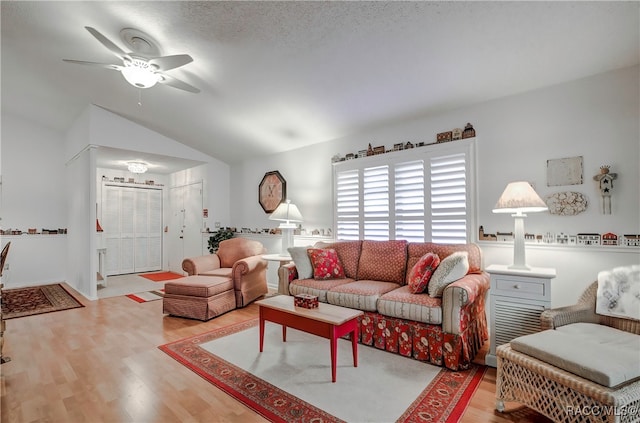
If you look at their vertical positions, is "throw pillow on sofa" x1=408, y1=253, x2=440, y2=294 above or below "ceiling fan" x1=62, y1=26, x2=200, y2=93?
below

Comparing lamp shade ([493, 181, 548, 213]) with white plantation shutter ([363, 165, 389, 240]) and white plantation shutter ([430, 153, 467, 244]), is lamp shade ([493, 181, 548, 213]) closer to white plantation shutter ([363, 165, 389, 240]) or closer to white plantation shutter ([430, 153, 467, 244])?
white plantation shutter ([430, 153, 467, 244])

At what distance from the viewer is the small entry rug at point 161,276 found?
252 inches

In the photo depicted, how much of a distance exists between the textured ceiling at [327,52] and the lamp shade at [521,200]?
3.45ft

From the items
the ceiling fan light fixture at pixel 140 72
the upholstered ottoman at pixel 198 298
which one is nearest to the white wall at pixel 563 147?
the ceiling fan light fixture at pixel 140 72

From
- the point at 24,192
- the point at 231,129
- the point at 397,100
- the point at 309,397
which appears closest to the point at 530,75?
the point at 397,100

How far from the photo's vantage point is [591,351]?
5.47ft

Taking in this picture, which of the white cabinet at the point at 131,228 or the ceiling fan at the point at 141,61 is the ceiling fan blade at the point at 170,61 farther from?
the white cabinet at the point at 131,228

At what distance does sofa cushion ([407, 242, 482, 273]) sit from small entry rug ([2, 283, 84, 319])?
4682mm

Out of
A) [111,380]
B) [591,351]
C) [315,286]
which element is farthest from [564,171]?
[111,380]

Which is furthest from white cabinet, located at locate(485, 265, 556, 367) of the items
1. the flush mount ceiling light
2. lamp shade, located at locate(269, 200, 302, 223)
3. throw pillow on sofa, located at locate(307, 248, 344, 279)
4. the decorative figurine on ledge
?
the flush mount ceiling light

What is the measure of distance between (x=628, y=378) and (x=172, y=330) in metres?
3.75

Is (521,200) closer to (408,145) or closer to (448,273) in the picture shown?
(448,273)

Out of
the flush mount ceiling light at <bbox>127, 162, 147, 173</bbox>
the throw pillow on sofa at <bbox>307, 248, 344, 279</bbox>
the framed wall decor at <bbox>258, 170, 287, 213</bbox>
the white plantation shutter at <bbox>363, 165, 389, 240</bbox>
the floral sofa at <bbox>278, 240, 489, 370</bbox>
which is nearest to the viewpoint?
the floral sofa at <bbox>278, 240, 489, 370</bbox>

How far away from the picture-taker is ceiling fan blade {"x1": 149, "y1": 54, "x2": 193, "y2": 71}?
2.55 meters
